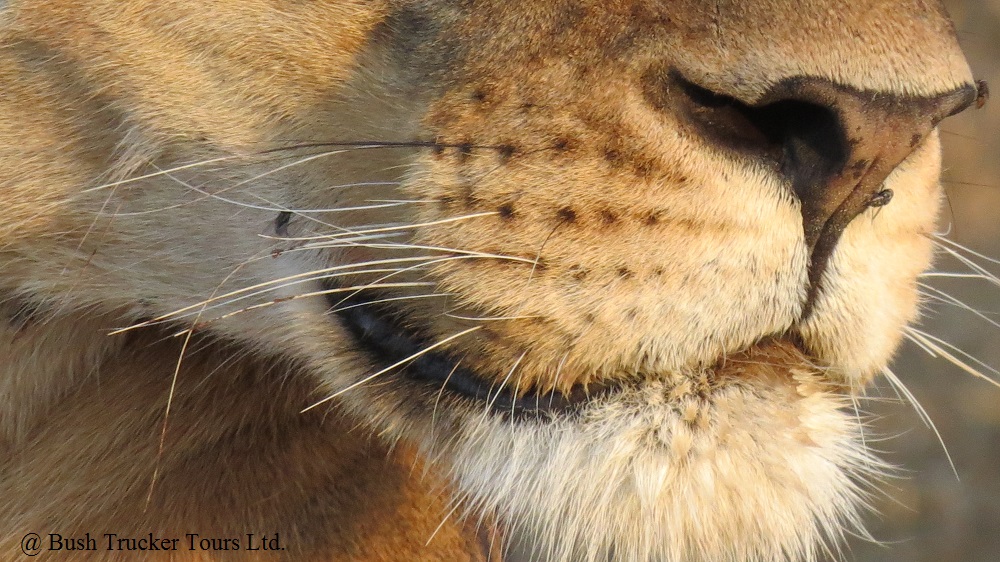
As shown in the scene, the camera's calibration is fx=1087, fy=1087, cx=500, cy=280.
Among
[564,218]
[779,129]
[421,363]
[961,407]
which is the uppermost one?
[779,129]

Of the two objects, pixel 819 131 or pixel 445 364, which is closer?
pixel 819 131

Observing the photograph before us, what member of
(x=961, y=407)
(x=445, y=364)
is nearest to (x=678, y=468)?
(x=445, y=364)

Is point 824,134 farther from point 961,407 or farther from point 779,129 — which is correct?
point 961,407

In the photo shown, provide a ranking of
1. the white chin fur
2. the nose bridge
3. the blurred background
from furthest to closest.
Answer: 1. the blurred background
2. the white chin fur
3. the nose bridge

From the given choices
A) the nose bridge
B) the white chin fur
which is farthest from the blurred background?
the nose bridge

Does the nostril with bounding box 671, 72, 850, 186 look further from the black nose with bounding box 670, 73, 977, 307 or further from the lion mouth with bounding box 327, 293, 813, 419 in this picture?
the lion mouth with bounding box 327, 293, 813, 419

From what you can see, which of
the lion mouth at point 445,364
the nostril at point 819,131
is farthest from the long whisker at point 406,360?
the nostril at point 819,131

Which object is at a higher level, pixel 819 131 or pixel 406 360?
pixel 819 131

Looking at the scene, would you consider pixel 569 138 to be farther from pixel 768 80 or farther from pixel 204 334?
pixel 204 334
